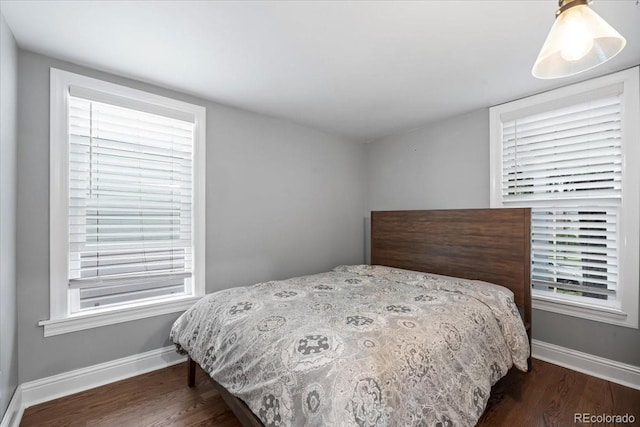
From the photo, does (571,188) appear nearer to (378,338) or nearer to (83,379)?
(378,338)

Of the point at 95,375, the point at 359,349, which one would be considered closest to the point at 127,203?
the point at 95,375

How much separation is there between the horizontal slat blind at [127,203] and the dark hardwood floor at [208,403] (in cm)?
65

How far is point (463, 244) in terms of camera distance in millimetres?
2646

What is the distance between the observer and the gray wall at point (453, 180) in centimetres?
221

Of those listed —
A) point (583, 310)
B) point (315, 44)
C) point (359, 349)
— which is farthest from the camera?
point (583, 310)

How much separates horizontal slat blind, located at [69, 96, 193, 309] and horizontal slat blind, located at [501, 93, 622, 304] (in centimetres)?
301

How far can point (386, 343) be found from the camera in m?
1.29

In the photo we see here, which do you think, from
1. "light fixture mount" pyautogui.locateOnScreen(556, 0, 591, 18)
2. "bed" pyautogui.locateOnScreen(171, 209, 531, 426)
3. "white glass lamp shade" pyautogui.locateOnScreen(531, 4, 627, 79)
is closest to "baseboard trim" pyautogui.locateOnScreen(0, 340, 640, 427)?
"bed" pyautogui.locateOnScreen(171, 209, 531, 426)

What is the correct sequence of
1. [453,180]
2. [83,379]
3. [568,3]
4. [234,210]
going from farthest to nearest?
[453,180]
[234,210]
[83,379]
[568,3]

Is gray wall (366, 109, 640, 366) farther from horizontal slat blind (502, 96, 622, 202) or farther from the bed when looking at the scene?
the bed

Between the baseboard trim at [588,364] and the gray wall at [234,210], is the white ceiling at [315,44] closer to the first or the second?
the gray wall at [234,210]

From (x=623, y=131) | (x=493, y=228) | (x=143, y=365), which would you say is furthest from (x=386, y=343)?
(x=623, y=131)

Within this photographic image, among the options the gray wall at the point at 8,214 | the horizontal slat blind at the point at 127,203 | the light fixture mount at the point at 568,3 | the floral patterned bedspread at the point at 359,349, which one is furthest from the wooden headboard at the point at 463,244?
the gray wall at the point at 8,214

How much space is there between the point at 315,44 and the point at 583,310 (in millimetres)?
2834
